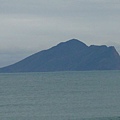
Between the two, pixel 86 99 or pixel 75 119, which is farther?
pixel 86 99

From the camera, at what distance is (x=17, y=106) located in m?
77.8

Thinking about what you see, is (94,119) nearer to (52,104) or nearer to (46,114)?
(46,114)

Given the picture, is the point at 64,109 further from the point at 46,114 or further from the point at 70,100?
the point at 70,100

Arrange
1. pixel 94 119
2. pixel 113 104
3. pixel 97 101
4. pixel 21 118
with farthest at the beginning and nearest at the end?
pixel 97 101 → pixel 113 104 → pixel 21 118 → pixel 94 119

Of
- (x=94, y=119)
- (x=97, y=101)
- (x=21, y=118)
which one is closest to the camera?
(x=94, y=119)

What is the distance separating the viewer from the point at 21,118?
204 ft

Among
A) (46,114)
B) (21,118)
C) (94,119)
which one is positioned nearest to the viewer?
(94,119)

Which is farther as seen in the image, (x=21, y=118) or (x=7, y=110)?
(x=7, y=110)

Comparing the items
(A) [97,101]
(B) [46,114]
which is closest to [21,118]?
(B) [46,114]

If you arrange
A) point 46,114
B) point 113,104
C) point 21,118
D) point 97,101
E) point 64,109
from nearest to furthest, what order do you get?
1. point 21,118
2. point 46,114
3. point 64,109
4. point 113,104
5. point 97,101

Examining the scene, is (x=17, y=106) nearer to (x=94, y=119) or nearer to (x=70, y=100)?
(x=70, y=100)

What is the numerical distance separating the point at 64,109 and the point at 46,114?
18.6ft

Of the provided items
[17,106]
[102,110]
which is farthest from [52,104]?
[102,110]

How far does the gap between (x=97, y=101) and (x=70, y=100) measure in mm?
4723
